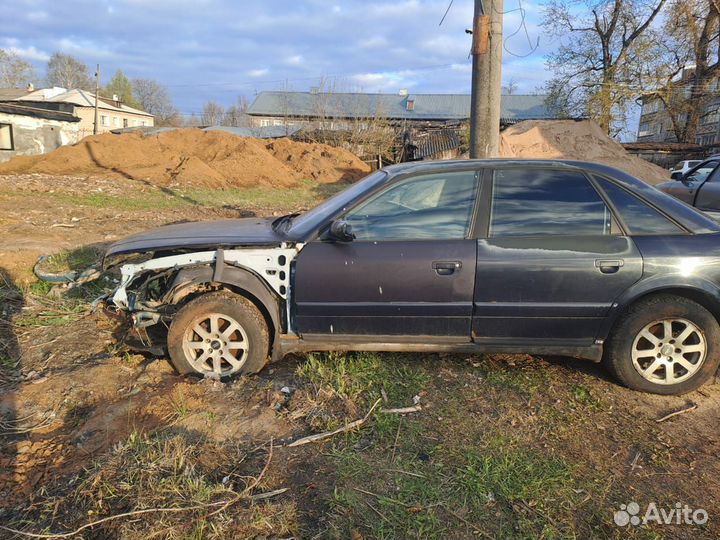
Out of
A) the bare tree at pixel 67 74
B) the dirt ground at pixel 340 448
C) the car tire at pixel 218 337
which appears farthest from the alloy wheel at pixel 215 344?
the bare tree at pixel 67 74

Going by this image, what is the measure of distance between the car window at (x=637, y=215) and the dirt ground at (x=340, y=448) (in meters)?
1.14

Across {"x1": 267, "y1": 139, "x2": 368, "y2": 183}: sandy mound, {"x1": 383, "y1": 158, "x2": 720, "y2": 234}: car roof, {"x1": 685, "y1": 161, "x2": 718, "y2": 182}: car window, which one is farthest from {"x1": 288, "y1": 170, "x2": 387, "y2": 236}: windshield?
{"x1": 267, "y1": 139, "x2": 368, "y2": 183}: sandy mound

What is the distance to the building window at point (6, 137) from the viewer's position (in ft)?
66.9

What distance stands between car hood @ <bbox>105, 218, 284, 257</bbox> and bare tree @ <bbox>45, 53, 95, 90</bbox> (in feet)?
270

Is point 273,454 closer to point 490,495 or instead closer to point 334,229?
point 490,495

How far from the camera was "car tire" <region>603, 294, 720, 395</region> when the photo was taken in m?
3.22

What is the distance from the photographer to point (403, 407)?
311 centimetres

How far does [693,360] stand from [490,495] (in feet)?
6.51

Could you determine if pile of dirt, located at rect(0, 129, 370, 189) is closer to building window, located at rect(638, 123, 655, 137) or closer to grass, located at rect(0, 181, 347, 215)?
grass, located at rect(0, 181, 347, 215)

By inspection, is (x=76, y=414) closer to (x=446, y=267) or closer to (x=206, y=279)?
(x=206, y=279)

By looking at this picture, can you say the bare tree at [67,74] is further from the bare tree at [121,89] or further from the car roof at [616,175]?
the car roof at [616,175]

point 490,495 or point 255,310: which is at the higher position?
point 255,310

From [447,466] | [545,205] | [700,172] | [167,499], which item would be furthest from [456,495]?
[700,172]

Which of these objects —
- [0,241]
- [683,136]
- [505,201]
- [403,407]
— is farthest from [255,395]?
[683,136]
